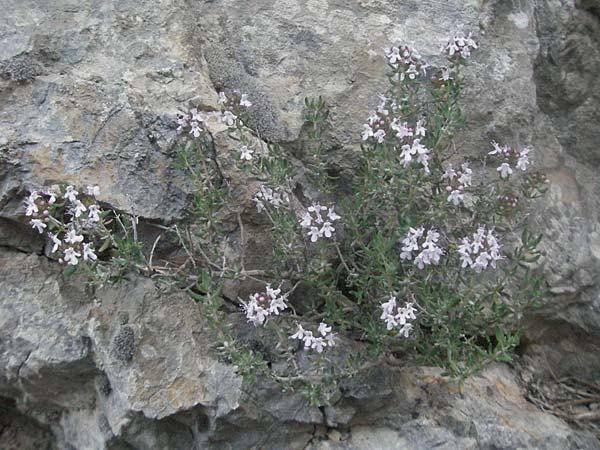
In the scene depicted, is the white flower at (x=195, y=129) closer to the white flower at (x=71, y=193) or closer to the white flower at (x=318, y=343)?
the white flower at (x=71, y=193)

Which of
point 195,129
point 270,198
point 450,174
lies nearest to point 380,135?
point 450,174

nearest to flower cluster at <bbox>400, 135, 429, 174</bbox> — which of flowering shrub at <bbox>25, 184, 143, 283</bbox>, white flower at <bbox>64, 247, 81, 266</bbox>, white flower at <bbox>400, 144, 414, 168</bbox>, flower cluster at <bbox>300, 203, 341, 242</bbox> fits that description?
white flower at <bbox>400, 144, 414, 168</bbox>

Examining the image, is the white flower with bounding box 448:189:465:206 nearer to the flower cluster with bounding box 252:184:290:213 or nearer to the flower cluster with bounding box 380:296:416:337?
the flower cluster with bounding box 380:296:416:337

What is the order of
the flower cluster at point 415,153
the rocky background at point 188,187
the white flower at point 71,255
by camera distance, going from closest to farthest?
the white flower at point 71,255 → the flower cluster at point 415,153 → the rocky background at point 188,187

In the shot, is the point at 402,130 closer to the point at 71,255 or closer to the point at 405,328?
the point at 405,328

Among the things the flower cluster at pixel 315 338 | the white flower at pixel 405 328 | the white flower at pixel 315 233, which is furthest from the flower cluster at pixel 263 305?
the white flower at pixel 405 328

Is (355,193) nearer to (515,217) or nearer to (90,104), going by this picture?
(515,217)

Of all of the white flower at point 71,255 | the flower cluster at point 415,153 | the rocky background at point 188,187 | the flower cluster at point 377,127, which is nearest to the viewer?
the white flower at point 71,255

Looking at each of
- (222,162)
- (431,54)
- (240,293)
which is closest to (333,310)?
(240,293)
